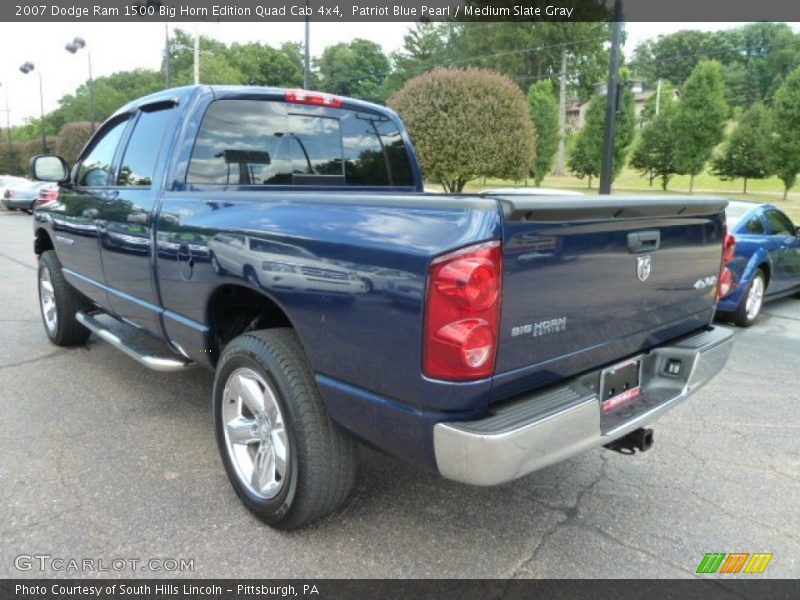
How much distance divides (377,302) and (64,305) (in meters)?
4.06

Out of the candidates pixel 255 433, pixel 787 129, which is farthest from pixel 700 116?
pixel 255 433

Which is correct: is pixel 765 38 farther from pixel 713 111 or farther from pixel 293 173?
pixel 293 173

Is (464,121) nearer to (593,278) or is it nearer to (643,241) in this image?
(643,241)

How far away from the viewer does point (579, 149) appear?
38875 mm

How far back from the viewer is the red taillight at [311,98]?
3.64 metres

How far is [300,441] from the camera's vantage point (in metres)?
2.43

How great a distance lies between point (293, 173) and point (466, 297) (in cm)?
207

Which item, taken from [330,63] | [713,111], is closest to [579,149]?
[713,111]

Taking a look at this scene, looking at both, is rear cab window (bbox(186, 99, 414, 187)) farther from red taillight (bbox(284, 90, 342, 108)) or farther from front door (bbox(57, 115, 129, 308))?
front door (bbox(57, 115, 129, 308))

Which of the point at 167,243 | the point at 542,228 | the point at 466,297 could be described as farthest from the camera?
the point at 167,243

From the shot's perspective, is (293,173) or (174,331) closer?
(174,331)

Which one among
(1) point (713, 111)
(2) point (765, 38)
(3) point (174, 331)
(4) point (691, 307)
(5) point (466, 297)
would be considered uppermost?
(2) point (765, 38)

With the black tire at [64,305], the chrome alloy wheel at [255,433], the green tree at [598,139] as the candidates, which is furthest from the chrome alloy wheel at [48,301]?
the green tree at [598,139]

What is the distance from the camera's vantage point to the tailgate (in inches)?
80.2
